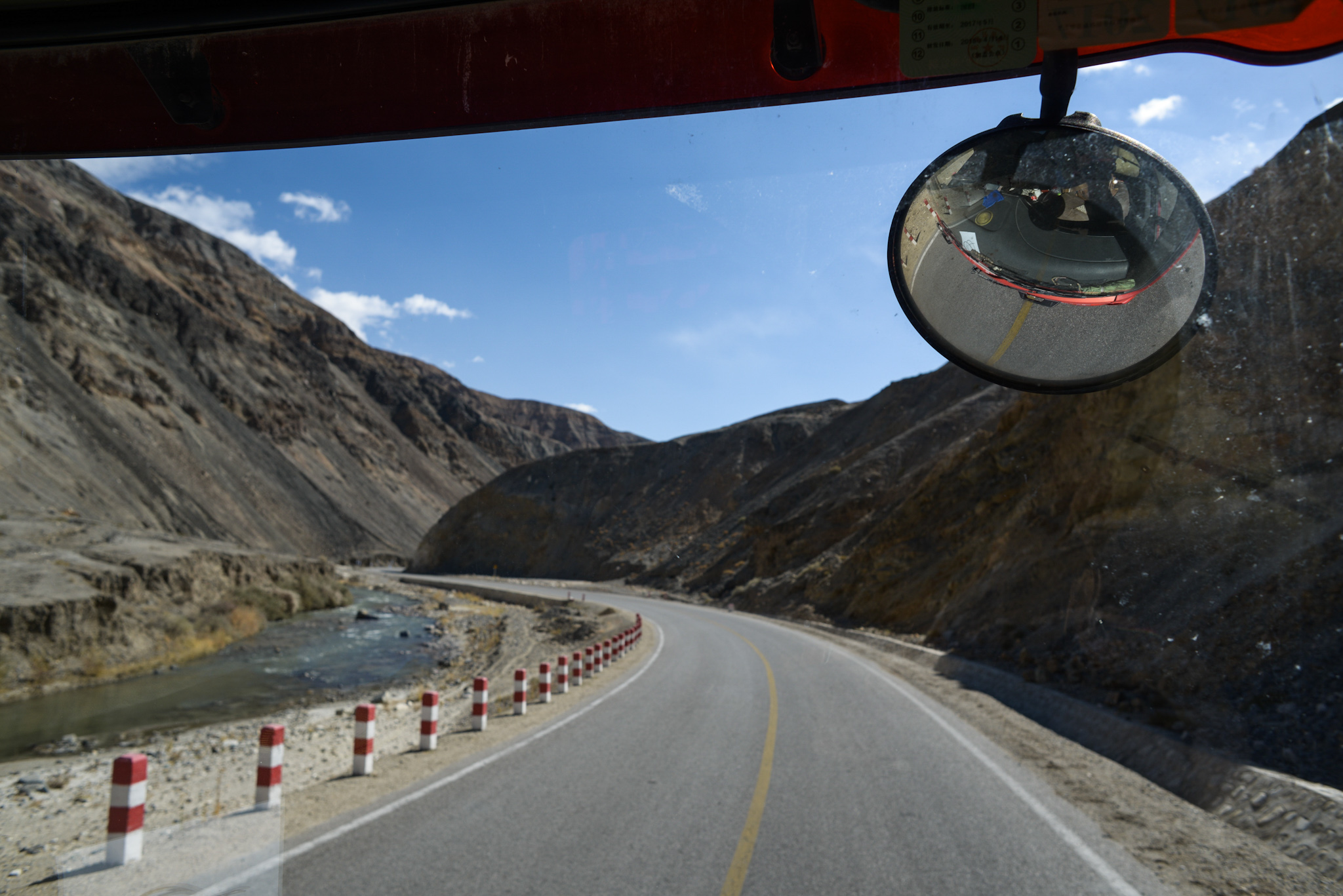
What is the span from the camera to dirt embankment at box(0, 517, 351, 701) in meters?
17.2

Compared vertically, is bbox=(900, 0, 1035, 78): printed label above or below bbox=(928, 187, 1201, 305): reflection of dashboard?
above

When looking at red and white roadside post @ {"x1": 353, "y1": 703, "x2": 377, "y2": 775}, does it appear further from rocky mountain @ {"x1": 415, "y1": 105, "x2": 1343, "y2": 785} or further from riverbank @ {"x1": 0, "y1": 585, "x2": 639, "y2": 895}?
rocky mountain @ {"x1": 415, "y1": 105, "x2": 1343, "y2": 785}

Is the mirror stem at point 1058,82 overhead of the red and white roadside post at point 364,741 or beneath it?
overhead

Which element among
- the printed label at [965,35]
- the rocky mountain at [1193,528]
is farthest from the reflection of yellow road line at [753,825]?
the printed label at [965,35]

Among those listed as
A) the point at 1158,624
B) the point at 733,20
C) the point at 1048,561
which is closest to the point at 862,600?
the point at 1048,561

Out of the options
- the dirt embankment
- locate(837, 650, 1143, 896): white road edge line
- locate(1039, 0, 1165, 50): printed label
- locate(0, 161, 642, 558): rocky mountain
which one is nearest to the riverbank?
locate(837, 650, 1143, 896): white road edge line

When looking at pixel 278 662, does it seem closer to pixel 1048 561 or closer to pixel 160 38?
pixel 1048 561

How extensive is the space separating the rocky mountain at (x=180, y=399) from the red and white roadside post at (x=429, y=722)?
32278 mm

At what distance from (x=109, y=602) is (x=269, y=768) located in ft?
58.8

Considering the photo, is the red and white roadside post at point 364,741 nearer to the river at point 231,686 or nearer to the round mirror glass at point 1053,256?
the round mirror glass at point 1053,256

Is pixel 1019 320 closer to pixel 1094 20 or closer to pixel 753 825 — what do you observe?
pixel 1094 20

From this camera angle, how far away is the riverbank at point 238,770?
6.05 meters

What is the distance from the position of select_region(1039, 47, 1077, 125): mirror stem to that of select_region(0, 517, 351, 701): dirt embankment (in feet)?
67.8

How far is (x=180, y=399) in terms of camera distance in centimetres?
6594
